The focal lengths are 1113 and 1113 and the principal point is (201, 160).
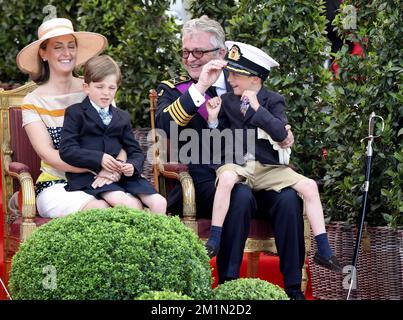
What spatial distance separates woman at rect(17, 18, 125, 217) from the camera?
6.47m

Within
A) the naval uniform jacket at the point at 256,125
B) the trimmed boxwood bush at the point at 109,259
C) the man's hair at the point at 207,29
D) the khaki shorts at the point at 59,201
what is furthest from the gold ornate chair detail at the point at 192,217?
the trimmed boxwood bush at the point at 109,259

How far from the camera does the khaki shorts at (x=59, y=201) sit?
20.8 ft

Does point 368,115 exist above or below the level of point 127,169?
above

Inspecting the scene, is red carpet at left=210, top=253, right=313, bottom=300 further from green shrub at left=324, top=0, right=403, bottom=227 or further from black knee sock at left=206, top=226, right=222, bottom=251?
black knee sock at left=206, top=226, right=222, bottom=251

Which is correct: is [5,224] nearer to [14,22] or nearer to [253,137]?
[253,137]

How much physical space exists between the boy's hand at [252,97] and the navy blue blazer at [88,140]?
0.72 m

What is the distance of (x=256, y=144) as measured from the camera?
6.58 metres

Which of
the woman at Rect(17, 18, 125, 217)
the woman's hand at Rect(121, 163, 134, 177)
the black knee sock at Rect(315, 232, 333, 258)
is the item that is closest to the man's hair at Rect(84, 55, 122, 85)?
the woman at Rect(17, 18, 125, 217)

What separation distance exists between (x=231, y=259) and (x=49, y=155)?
123cm

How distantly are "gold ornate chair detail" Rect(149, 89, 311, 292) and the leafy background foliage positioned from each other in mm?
541

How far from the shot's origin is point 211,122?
6.66 m

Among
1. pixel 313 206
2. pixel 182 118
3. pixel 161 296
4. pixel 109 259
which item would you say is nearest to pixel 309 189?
pixel 313 206

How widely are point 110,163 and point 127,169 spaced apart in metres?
0.11

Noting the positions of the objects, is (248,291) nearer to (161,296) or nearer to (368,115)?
(161,296)
